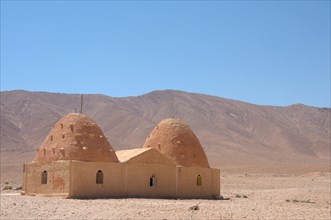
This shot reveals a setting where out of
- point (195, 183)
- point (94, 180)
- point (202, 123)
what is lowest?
point (195, 183)

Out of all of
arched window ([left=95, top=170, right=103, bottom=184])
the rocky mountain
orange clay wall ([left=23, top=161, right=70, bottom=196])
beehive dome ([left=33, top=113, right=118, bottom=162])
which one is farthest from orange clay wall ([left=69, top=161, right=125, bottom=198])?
the rocky mountain

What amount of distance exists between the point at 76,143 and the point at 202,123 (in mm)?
86161

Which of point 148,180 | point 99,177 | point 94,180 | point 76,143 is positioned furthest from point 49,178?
point 148,180

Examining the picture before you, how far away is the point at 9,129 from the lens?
97250 mm

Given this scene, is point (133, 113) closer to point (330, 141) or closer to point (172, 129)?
point (330, 141)

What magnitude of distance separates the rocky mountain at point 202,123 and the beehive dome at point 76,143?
175 feet

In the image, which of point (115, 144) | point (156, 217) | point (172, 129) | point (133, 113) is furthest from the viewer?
point (133, 113)

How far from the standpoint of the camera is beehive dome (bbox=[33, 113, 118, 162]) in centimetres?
2766

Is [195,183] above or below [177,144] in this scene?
below

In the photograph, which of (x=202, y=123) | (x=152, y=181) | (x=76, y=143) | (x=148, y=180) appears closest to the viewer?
(x=76, y=143)

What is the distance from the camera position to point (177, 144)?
33.0 m

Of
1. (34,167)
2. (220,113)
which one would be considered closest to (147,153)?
(34,167)

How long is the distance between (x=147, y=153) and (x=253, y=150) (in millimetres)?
72411

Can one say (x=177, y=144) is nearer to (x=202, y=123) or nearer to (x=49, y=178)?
(x=49, y=178)
